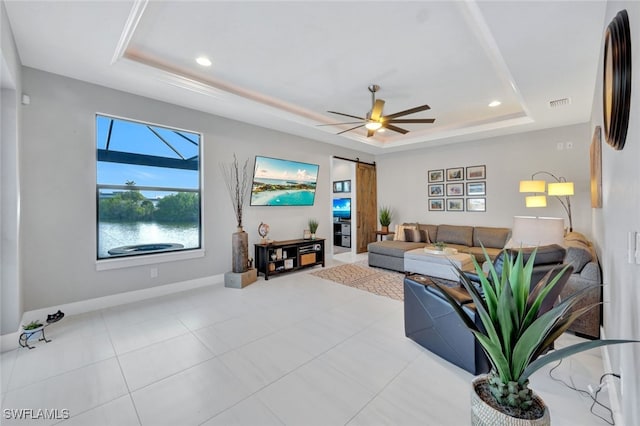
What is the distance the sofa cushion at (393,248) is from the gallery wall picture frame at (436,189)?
1.52 metres

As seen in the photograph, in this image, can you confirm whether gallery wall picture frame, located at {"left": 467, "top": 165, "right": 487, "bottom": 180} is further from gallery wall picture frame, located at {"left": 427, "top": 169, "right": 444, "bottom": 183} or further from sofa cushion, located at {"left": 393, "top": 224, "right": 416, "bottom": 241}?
sofa cushion, located at {"left": 393, "top": 224, "right": 416, "bottom": 241}

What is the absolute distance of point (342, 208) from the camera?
8.46 metres

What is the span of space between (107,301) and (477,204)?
671cm

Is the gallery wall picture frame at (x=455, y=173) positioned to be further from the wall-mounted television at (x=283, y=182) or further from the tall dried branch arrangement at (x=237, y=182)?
the tall dried branch arrangement at (x=237, y=182)

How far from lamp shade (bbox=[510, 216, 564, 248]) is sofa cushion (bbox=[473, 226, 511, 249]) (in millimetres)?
2501

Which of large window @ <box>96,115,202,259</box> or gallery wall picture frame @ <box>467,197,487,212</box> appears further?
gallery wall picture frame @ <box>467,197,487,212</box>

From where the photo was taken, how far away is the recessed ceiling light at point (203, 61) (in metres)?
3.02

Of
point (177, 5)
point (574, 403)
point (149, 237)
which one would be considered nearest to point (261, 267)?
point (149, 237)

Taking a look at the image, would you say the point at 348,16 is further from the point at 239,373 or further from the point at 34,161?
the point at 34,161

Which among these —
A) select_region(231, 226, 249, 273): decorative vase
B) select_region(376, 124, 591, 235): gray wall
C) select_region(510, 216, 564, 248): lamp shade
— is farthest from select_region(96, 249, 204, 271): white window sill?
select_region(376, 124, 591, 235): gray wall

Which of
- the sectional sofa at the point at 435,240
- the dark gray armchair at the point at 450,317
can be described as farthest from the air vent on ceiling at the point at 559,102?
the dark gray armchair at the point at 450,317

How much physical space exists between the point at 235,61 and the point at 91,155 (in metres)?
2.11

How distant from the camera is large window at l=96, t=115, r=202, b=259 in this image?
135 inches

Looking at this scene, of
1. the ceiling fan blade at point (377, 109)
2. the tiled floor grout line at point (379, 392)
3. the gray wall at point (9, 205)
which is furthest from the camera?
the ceiling fan blade at point (377, 109)
